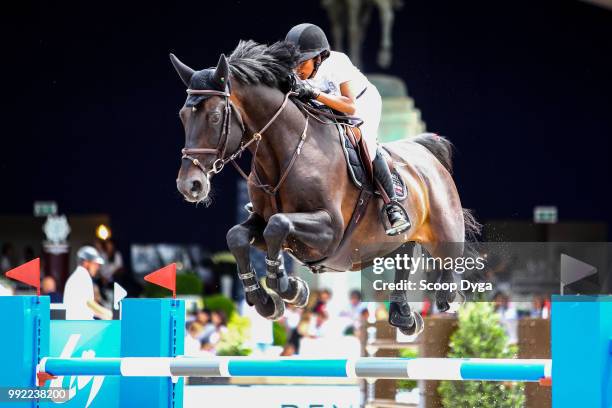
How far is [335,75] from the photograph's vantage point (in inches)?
185

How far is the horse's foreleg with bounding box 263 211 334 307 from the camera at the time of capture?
417 cm

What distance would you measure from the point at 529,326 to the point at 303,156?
2.60m

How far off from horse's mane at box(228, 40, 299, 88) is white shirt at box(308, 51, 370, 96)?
17 cm

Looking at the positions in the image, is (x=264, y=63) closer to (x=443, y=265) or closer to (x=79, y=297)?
(x=443, y=265)

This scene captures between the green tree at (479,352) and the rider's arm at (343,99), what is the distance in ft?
7.80

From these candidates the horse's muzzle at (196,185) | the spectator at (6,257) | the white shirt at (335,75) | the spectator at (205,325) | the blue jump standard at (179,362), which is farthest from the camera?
the spectator at (6,257)

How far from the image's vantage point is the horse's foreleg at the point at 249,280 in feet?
14.1

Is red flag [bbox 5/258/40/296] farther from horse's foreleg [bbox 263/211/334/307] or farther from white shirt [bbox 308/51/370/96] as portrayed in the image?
white shirt [bbox 308/51/370/96]

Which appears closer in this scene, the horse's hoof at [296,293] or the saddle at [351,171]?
the horse's hoof at [296,293]

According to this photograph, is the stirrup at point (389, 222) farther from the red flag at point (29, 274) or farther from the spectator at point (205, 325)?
the spectator at point (205, 325)

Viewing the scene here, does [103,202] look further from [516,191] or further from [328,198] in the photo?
[328,198]

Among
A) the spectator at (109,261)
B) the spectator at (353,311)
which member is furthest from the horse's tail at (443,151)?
the spectator at (109,261)

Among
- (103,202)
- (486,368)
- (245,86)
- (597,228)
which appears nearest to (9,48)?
(103,202)

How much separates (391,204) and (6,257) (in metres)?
9.45
